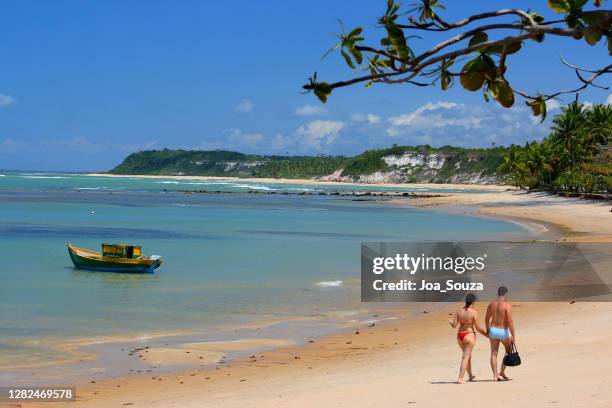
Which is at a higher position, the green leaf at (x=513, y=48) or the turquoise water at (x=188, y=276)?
the green leaf at (x=513, y=48)

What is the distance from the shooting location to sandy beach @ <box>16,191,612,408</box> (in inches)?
403

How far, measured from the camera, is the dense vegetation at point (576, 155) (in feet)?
242

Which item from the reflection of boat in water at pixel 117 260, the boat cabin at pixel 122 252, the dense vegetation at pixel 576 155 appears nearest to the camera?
the reflection of boat in water at pixel 117 260

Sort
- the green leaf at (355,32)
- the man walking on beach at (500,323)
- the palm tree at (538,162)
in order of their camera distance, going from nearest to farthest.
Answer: the green leaf at (355,32) < the man walking on beach at (500,323) < the palm tree at (538,162)

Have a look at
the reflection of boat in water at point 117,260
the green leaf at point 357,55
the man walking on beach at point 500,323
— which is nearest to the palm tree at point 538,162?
the reflection of boat in water at point 117,260

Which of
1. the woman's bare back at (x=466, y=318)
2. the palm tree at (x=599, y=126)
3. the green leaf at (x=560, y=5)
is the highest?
the palm tree at (x=599, y=126)

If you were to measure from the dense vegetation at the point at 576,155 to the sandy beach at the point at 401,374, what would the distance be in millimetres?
56158

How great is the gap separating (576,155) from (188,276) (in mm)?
67585

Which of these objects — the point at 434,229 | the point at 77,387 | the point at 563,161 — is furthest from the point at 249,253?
the point at 563,161

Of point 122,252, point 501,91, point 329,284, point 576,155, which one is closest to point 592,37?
point 501,91

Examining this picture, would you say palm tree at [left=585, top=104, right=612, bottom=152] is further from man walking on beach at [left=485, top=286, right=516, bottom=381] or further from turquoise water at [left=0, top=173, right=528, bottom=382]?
man walking on beach at [left=485, top=286, right=516, bottom=381]

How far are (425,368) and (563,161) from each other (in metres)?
84.4

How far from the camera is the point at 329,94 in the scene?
3.57 metres

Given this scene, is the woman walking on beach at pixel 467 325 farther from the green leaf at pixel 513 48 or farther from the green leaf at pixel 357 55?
the green leaf at pixel 357 55
